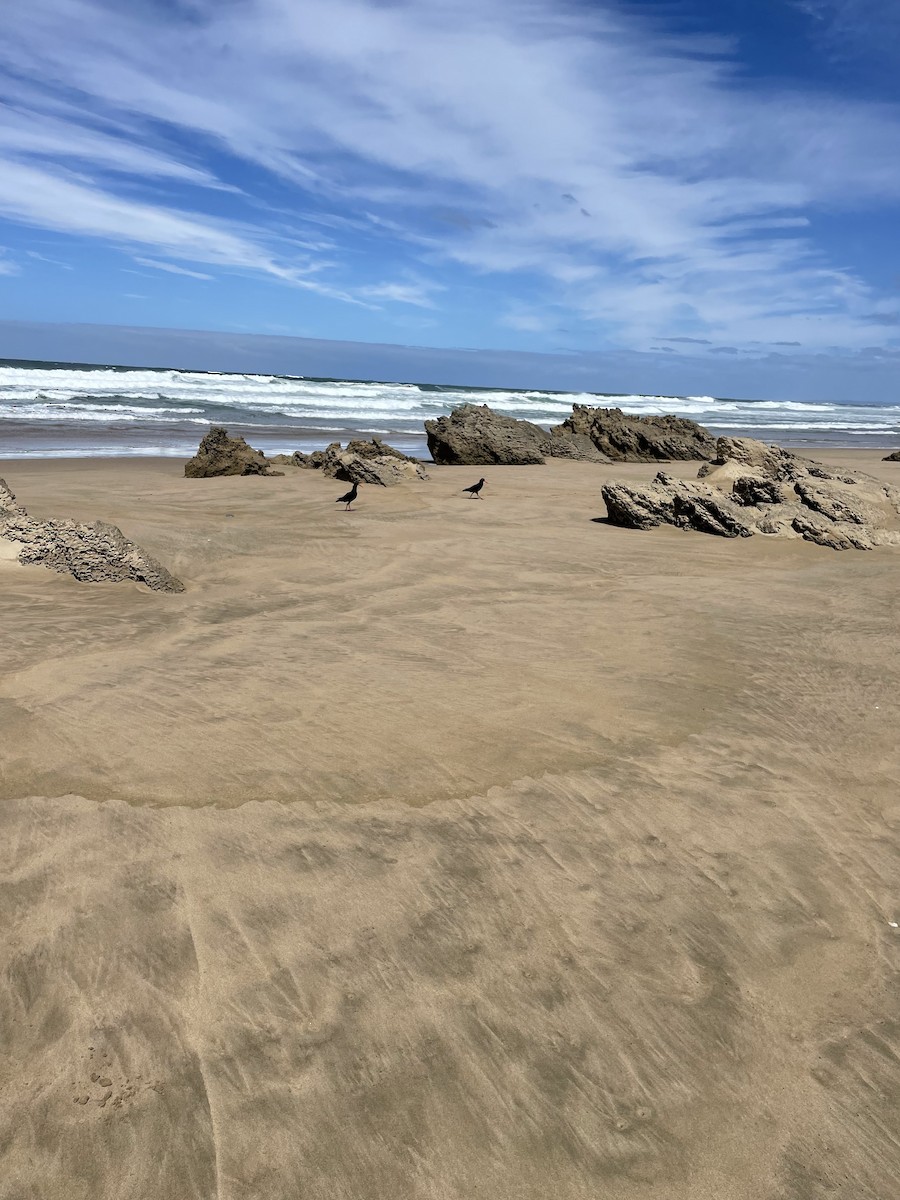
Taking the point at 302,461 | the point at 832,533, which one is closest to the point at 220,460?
the point at 302,461

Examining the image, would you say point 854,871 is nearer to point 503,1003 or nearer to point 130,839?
point 503,1003

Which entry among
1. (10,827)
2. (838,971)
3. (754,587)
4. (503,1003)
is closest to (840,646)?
(754,587)

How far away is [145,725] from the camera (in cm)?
373

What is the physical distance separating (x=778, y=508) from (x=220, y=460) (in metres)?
8.92

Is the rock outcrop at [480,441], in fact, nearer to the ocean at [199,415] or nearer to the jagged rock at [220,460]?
the ocean at [199,415]

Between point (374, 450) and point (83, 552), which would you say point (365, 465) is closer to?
point (374, 450)

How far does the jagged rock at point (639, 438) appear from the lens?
63.4 ft

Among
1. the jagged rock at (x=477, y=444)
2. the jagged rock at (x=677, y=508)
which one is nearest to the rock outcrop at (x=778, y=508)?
the jagged rock at (x=677, y=508)

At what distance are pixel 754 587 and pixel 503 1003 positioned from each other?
5.28 metres

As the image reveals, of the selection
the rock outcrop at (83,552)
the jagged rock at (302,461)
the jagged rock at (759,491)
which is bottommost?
the jagged rock at (302,461)

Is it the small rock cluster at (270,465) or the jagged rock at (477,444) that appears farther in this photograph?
the jagged rock at (477,444)

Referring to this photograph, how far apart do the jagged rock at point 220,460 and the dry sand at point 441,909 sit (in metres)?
8.83

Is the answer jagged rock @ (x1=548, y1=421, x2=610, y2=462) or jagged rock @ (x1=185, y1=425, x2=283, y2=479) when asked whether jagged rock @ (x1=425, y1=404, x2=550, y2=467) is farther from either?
Result: jagged rock @ (x1=185, y1=425, x2=283, y2=479)

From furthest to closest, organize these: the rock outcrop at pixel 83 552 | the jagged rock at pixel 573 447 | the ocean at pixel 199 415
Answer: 1. the ocean at pixel 199 415
2. the jagged rock at pixel 573 447
3. the rock outcrop at pixel 83 552
